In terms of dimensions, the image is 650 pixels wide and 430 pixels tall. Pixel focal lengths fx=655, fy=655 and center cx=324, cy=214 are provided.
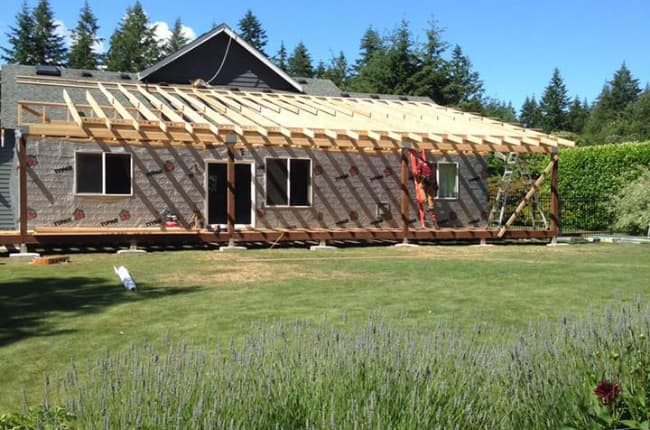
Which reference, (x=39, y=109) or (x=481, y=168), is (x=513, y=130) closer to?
(x=481, y=168)

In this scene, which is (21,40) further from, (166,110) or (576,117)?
(576,117)

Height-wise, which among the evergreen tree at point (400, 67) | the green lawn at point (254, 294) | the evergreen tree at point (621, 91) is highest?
the evergreen tree at point (621, 91)

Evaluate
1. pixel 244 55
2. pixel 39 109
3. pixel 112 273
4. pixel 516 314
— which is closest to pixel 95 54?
pixel 244 55

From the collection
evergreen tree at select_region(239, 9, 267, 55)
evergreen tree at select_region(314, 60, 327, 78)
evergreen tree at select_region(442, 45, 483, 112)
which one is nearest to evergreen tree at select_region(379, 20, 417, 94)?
evergreen tree at select_region(442, 45, 483, 112)

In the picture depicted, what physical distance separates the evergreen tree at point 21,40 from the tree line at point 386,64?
76 mm

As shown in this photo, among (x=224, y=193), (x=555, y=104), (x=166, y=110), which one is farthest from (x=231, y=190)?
(x=555, y=104)

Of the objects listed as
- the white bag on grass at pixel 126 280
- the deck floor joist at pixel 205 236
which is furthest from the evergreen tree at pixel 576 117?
the white bag on grass at pixel 126 280

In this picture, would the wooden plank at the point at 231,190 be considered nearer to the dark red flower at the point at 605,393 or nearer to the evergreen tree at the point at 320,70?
the dark red flower at the point at 605,393

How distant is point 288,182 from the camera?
18.7 metres

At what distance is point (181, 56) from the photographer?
69.5 feet

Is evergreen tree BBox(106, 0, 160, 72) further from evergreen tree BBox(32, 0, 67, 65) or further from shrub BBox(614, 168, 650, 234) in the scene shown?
shrub BBox(614, 168, 650, 234)

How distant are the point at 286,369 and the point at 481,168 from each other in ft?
63.1

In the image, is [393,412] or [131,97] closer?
[393,412]

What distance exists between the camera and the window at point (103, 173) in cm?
1644
